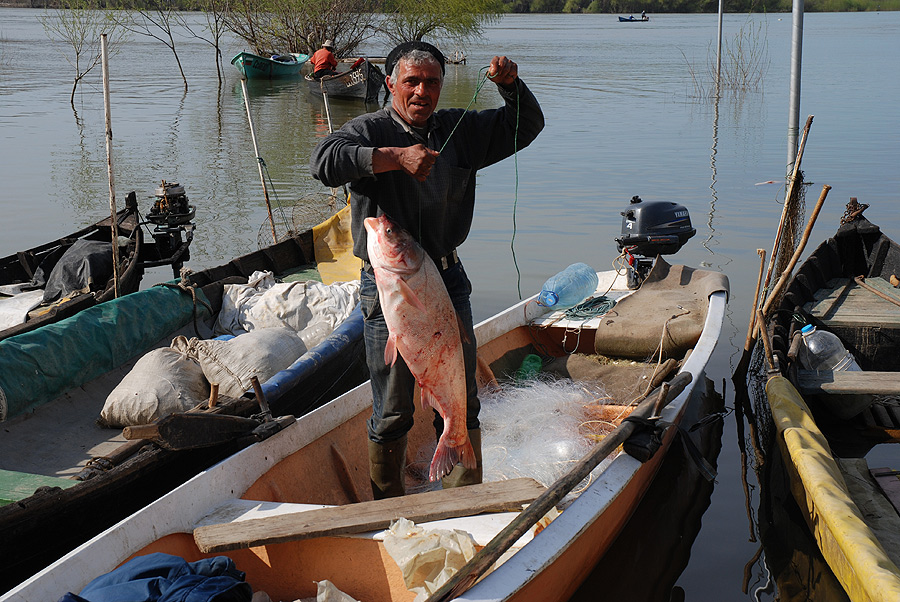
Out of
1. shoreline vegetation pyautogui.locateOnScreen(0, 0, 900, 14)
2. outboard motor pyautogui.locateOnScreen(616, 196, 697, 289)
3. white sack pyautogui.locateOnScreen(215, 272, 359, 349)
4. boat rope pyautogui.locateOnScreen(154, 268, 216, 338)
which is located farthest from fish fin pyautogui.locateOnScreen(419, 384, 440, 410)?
shoreline vegetation pyautogui.locateOnScreen(0, 0, 900, 14)

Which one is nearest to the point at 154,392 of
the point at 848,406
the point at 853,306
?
the point at 848,406

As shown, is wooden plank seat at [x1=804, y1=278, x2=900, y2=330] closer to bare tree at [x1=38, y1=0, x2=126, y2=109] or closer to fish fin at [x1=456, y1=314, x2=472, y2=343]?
fish fin at [x1=456, y1=314, x2=472, y2=343]

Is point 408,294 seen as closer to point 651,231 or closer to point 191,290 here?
point 191,290

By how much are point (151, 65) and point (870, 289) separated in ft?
131

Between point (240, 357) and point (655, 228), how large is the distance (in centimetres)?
374

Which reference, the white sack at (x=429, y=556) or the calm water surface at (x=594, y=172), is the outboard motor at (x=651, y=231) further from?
the white sack at (x=429, y=556)

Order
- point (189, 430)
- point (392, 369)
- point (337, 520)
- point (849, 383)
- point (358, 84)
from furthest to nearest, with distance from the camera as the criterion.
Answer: point (358, 84) < point (849, 383) < point (189, 430) < point (392, 369) < point (337, 520)

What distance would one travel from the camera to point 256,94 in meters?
32.9

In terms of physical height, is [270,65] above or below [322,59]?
above

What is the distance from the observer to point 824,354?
6.19m

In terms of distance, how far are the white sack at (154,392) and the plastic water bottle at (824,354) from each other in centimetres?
441

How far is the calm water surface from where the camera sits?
5484 mm

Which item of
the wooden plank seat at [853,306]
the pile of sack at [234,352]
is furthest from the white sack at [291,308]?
the wooden plank seat at [853,306]

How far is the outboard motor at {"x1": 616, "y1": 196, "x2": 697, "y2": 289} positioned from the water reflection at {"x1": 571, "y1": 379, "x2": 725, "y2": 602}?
66.0 inches
